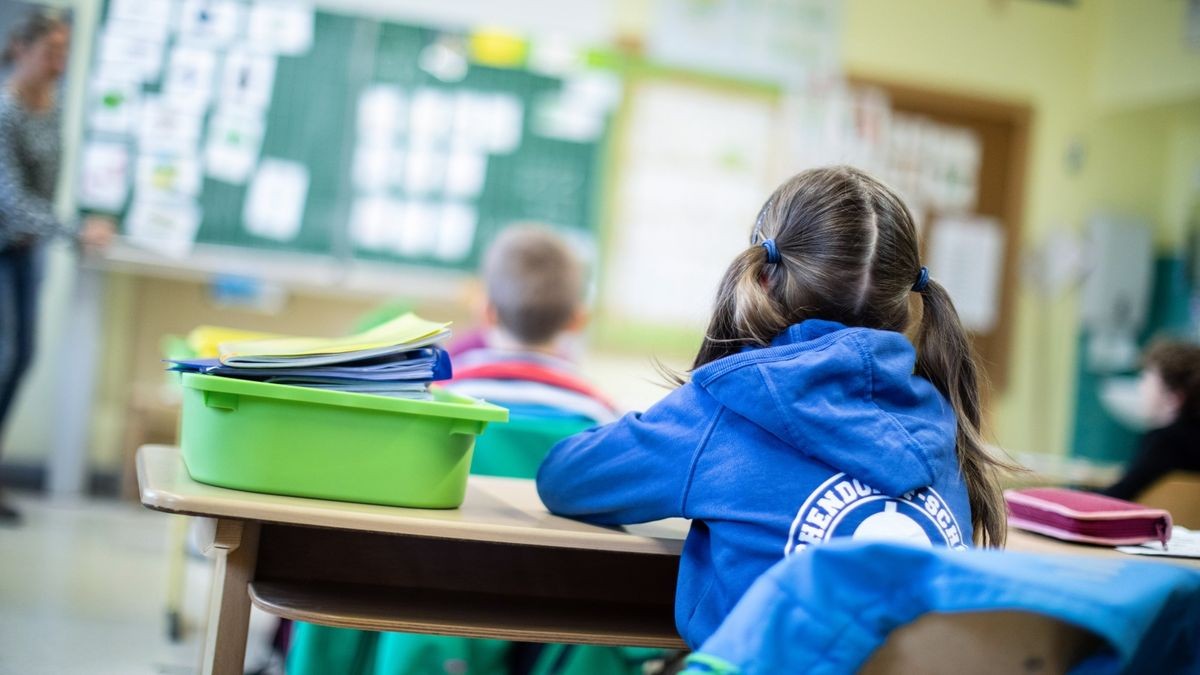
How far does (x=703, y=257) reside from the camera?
5391mm

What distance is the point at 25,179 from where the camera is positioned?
3918 millimetres

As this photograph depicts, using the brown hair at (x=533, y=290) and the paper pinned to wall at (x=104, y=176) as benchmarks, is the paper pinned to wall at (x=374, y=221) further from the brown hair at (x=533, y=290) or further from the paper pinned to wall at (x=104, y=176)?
the brown hair at (x=533, y=290)

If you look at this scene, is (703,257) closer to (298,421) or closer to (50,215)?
(50,215)

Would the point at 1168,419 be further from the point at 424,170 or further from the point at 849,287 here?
the point at 424,170

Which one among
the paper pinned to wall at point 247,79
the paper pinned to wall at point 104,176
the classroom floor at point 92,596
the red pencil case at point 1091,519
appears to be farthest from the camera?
the paper pinned to wall at point 247,79

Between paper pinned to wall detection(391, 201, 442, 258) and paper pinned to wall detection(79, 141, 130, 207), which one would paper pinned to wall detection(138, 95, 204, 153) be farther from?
paper pinned to wall detection(391, 201, 442, 258)

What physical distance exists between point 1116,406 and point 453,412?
16.3 feet

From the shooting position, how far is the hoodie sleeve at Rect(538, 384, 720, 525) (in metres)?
1.30

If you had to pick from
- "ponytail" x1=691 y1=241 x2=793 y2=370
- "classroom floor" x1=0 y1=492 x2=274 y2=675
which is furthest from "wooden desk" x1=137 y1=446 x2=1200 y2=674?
"classroom floor" x1=0 y1=492 x2=274 y2=675

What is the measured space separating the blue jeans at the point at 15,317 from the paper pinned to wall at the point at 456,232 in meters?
1.55

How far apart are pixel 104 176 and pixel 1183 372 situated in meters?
3.76

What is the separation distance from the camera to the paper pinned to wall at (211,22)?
15.0 ft

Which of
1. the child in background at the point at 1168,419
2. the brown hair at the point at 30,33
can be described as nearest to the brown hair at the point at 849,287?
the child in background at the point at 1168,419

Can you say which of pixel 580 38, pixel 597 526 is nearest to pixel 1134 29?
pixel 580 38
